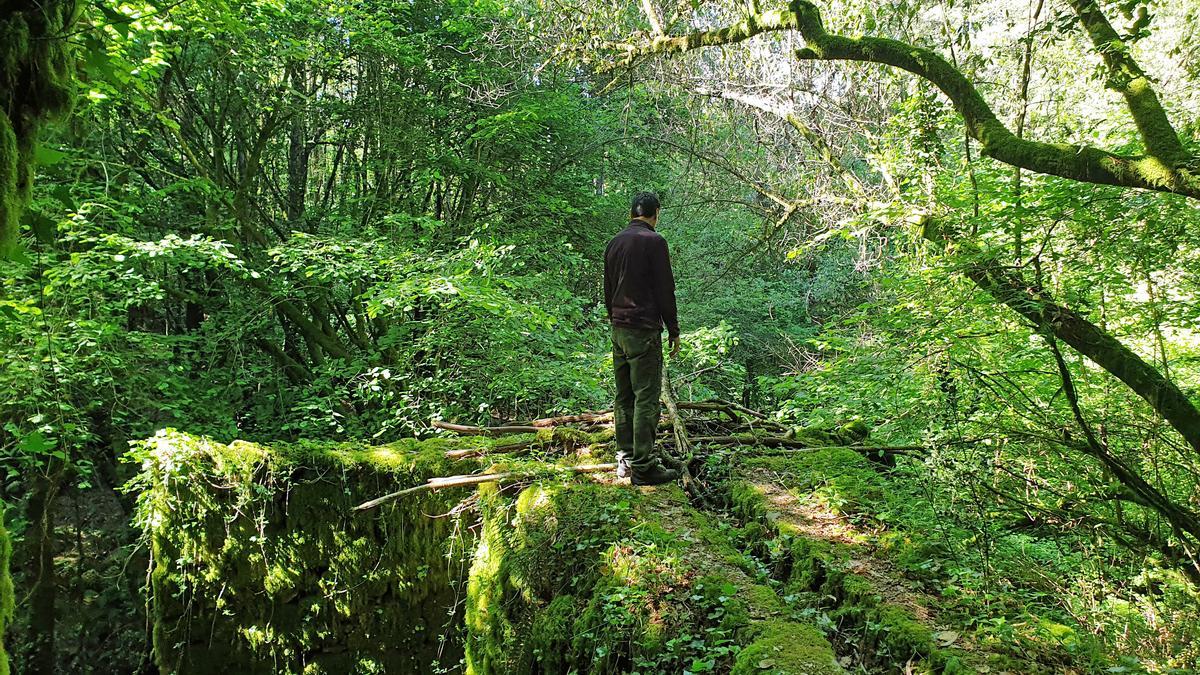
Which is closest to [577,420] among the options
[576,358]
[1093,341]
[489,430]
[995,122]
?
[489,430]

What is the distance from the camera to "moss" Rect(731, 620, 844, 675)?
2.56 metres

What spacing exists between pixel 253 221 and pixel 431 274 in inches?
205

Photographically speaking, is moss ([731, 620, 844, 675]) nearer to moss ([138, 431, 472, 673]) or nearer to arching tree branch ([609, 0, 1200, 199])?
arching tree branch ([609, 0, 1200, 199])

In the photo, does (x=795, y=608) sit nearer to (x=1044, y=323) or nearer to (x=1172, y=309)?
(x=1044, y=323)

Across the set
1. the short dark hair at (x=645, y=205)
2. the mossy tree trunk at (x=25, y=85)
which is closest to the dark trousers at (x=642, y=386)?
the short dark hair at (x=645, y=205)

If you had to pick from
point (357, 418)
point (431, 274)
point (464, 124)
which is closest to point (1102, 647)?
point (431, 274)

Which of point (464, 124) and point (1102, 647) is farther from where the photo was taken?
point (464, 124)

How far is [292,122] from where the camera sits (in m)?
12.4

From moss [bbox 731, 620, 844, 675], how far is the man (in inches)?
80.8

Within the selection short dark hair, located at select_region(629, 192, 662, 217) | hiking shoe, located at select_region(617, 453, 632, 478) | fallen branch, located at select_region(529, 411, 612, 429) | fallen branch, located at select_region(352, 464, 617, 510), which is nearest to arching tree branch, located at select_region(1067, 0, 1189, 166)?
short dark hair, located at select_region(629, 192, 662, 217)

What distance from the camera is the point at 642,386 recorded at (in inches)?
191

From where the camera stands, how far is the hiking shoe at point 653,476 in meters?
5.00

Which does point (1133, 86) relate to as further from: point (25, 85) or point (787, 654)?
point (25, 85)

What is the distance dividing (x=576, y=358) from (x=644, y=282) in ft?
17.6
